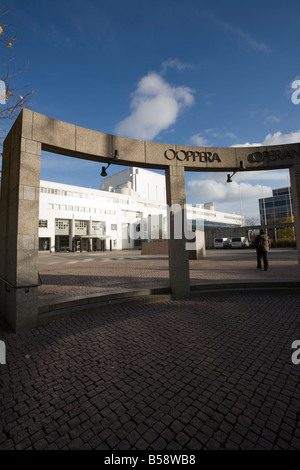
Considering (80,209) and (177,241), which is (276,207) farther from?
(177,241)

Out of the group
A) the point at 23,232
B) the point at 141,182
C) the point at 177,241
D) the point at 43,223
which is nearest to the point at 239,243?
the point at 177,241

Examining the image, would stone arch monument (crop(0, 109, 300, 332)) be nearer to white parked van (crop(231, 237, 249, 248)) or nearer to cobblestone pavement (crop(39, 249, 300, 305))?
cobblestone pavement (crop(39, 249, 300, 305))

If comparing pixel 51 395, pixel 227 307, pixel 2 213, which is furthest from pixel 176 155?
pixel 51 395

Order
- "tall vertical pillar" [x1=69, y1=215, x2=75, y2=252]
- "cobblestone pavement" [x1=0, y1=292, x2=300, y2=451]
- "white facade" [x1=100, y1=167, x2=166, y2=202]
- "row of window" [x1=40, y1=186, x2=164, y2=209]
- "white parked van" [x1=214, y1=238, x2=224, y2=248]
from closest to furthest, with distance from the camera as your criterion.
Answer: "cobblestone pavement" [x1=0, y1=292, x2=300, y2=451], "white parked van" [x1=214, y1=238, x2=224, y2=248], "row of window" [x1=40, y1=186, x2=164, y2=209], "tall vertical pillar" [x1=69, y1=215, x2=75, y2=252], "white facade" [x1=100, y1=167, x2=166, y2=202]

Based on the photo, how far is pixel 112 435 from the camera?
1964 millimetres

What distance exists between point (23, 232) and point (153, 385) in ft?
12.3

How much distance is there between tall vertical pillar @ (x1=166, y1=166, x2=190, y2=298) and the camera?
650 centimetres

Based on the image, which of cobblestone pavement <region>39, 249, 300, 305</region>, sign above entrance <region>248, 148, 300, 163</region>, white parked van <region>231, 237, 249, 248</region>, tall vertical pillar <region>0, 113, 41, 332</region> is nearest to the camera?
tall vertical pillar <region>0, 113, 41, 332</region>

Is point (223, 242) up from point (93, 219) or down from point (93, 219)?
down

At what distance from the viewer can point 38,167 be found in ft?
15.5

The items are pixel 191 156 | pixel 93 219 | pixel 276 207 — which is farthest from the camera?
pixel 276 207

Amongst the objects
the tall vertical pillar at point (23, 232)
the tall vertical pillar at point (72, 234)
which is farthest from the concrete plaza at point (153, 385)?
the tall vertical pillar at point (72, 234)

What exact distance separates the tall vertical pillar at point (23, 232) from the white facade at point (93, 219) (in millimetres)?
36913

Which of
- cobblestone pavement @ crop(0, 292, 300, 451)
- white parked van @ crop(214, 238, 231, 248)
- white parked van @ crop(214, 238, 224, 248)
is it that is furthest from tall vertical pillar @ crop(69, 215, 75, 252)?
cobblestone pavement @ crop(0, 292, 300, 451)
